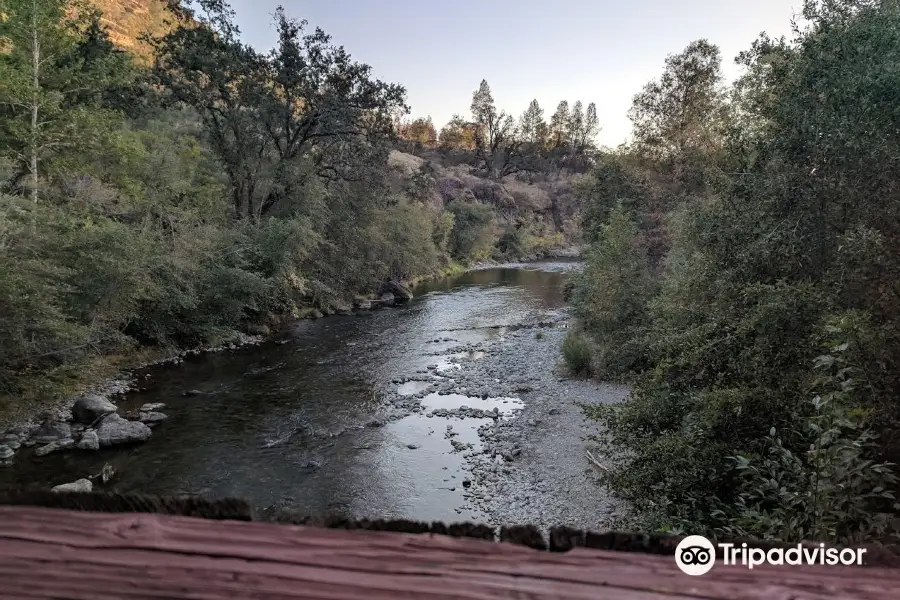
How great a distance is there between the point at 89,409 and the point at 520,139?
6675cm

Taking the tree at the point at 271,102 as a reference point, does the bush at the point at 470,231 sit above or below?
below

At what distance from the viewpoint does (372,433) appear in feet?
36.4

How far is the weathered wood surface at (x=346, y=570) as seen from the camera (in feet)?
3.18

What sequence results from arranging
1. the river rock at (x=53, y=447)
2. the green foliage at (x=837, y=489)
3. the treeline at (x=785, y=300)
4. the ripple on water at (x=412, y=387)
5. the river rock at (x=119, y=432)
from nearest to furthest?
the green foliage at (x=837, y=489), the treeline at (x=785, y=300), the river rock at (x=53, y=447), the river rock at (x=119, y=432), the ripple on water at (x=412, y=387)

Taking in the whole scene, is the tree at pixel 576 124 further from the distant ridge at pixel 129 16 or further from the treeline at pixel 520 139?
the distant ridge at pixel 129 16

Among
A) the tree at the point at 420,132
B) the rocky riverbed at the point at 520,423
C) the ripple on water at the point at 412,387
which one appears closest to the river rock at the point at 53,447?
the rocky riverbed at the point at 520,423

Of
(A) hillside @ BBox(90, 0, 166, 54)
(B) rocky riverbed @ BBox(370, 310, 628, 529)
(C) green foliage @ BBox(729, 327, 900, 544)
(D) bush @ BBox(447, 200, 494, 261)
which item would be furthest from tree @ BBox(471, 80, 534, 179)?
(C) green foliage @ BBox(729, 327, 900, 544)

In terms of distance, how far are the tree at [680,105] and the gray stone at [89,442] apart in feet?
63.7

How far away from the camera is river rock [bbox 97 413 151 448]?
32.0ft

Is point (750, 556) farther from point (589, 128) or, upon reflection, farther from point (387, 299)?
point (589, 128)

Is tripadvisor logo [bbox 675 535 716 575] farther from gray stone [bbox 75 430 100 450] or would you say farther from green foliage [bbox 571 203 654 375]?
green foliage [bbox 571 203 654 375]

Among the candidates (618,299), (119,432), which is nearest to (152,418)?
(119,432)

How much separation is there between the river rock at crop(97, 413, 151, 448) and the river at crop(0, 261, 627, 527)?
23cm

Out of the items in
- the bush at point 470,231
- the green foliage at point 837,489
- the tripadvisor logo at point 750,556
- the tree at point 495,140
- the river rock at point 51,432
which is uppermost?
the tree at point 495,140
